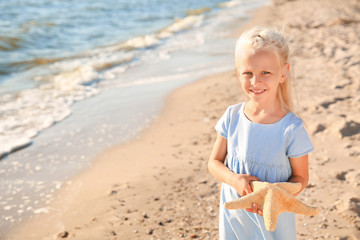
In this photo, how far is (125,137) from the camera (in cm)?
524

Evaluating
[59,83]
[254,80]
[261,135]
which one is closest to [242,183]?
[261,135]

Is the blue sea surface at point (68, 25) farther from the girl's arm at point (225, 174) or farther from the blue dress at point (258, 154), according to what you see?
the blue dress at point (258, 154)

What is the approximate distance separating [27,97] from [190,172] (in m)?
4.14

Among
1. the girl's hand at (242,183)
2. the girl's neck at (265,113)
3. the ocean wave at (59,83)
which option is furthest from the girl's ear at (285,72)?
the ocean wave at (59,83)

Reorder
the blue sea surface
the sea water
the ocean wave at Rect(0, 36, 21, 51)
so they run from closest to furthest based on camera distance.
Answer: the sea water < the blue sea surface < the ocean wave at Rect(0, 36, 21, 51)

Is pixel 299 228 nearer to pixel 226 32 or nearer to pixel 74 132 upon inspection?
pixel 74 132

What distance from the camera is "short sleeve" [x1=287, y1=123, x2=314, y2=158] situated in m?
1.93

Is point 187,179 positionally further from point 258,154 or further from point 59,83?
point 59,83

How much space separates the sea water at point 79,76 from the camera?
180 inches

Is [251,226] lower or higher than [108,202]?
higher

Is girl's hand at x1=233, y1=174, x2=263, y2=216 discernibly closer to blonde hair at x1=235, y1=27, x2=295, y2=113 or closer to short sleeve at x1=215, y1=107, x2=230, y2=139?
short sleeve at x1=215, y1=107, x2=230, y2=139

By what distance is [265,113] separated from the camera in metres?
2.06

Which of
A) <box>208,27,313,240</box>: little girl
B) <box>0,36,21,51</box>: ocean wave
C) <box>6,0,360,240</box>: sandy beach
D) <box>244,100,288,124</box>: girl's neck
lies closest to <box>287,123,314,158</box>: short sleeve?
<box>208,27,313,240</box>: little girl

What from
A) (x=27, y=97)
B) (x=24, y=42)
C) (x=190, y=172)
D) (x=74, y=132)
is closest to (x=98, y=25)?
(x=24, y=42)
